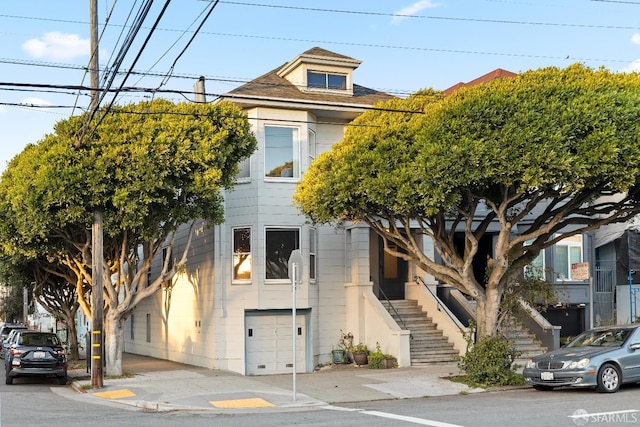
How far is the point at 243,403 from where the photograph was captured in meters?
15.4

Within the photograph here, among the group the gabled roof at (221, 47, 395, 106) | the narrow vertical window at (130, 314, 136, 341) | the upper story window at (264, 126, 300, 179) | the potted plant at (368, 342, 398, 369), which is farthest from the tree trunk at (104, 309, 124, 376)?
the narrow vertical window at (130, 314, 136, 341)

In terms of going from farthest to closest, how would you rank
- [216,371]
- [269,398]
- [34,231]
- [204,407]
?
[216,371] → [34,231] → [269,398] → [204,407]

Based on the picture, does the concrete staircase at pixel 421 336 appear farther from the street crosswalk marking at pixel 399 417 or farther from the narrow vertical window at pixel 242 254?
the street crosswalk marking at pixel 399 417

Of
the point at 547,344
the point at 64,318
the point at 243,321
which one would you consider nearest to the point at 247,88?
the point at 243,321

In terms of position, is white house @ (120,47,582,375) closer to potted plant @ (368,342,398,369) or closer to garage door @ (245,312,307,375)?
garage door @ (245,312,307,375)

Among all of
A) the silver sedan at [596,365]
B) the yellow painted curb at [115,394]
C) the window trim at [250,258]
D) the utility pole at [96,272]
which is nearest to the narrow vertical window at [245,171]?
the window trim at [250,258]

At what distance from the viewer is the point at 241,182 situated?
76.1 ft

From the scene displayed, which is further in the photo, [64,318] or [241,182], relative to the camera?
[64,318]

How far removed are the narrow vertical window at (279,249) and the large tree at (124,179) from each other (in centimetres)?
267

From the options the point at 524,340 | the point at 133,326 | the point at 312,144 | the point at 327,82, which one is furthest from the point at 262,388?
the point at 133,326

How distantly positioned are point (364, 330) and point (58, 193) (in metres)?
10.6

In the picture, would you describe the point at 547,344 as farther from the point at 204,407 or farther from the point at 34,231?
the point at 34,231

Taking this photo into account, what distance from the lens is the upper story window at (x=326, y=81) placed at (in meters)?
Result: 24.7

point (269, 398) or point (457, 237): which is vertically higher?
point (457, 237)
